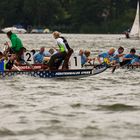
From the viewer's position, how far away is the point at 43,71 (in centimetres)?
2472

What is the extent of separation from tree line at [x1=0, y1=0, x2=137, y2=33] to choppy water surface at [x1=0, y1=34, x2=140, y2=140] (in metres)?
118

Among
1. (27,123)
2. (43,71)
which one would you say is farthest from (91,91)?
(27,123)

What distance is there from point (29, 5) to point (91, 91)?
122 metres

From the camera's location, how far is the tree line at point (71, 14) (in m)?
142

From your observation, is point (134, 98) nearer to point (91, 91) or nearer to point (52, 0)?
point (91, 91)

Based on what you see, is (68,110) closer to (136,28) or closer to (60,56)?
(60,56)

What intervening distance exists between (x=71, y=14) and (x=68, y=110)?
130m

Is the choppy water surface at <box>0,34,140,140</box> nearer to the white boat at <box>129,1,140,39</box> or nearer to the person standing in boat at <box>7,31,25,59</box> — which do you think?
the person standing in boat at <box>7,31,25,59</box>

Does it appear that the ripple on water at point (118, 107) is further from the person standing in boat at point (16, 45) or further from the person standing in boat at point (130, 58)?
the person standing in boat at point (130, 58)

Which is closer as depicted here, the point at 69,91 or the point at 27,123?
the point at 27,123

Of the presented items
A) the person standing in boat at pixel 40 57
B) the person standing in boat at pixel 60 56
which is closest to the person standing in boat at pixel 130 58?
the person standing in boat at pixel 40 57

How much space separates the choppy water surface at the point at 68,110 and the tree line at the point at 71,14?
389 feet

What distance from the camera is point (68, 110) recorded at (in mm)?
16469

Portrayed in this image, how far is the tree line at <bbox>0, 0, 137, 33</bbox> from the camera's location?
141750 millimetres
